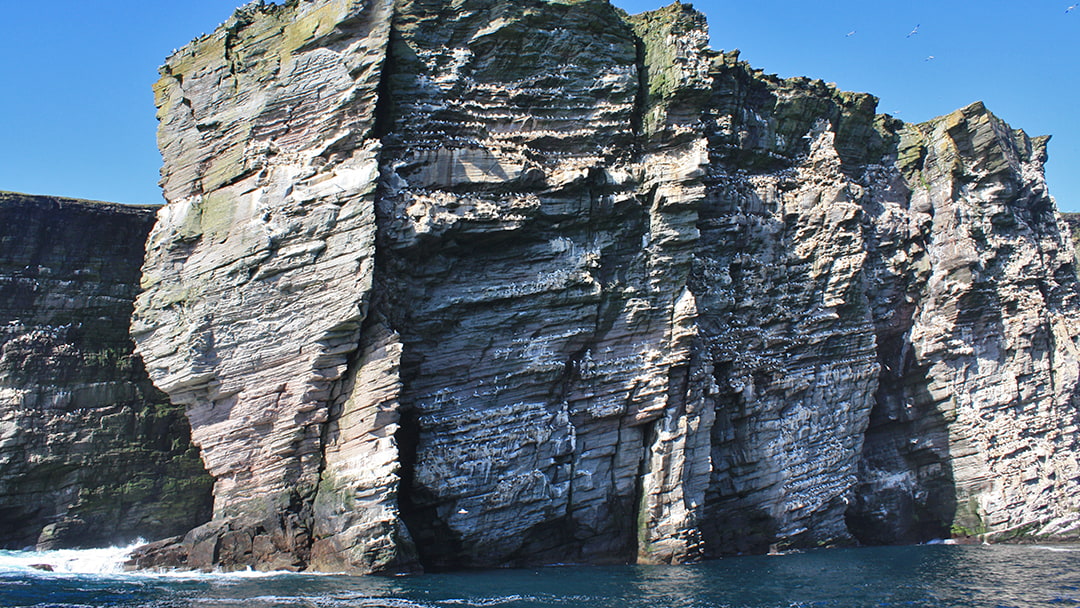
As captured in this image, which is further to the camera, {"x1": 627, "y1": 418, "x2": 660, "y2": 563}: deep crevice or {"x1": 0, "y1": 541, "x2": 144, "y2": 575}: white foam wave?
{"x1": 627, "y1": 418, "x2": 660, "y2": 563}: deep crevice

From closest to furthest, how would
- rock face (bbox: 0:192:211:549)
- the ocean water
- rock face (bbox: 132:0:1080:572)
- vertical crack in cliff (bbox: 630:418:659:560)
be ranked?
the ocean water, rock face (bbox: 132:0:1080:572), vertical crack in cliff (bbox: 630:418:659:560), rock face (bbox: 0:192:211:549)

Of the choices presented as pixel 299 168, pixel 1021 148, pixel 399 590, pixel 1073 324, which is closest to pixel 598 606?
pixel 399 590

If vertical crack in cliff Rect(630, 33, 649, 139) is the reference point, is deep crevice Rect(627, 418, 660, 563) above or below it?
below

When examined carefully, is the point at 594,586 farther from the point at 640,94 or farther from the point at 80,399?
the point at 80,399

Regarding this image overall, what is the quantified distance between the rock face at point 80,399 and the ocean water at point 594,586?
2408 mm

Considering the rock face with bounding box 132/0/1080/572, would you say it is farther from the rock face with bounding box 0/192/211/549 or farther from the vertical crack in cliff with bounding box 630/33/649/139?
the rock face with bounding box 0/192/211/549

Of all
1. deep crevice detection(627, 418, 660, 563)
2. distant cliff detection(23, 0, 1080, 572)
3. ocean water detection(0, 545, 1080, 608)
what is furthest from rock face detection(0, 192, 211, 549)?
deep crevice detection(627, 418, 660, 563)

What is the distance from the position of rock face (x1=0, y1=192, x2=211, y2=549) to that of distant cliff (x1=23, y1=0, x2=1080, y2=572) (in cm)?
414

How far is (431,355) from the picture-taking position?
26.4 metres

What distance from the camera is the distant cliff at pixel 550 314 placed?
Result: 2486cm

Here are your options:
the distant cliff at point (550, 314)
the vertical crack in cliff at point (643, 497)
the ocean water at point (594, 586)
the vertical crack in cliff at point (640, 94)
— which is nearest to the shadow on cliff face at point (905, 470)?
the distant cliff at point (550, 314)

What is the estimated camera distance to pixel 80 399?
28766 millimetres

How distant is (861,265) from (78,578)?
97.7ft

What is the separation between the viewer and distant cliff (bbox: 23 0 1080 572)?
24.9 metres
